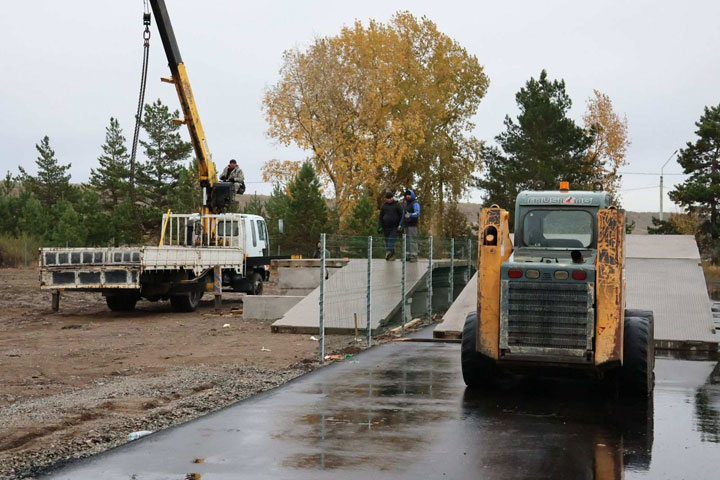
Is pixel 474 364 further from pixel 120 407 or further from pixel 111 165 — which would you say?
pixel 111 165

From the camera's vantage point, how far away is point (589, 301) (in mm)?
9609

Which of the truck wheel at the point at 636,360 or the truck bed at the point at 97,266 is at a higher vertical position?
the truck bed at the point at 97,266

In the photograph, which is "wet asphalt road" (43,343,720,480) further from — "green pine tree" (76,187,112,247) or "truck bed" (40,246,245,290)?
"green pine tree" (76,187,112,247)

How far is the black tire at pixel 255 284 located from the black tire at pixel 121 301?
4279mm

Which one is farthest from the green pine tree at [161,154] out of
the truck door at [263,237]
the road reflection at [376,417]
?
the road reflection at [376,417]

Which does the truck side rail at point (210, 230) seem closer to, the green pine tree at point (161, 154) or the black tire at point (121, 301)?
the black tire at point (121, 301)

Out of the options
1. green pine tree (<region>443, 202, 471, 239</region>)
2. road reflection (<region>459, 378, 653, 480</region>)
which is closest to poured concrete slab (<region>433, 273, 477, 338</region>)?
road reflection (<region>459, 378, 653, 480</region>)

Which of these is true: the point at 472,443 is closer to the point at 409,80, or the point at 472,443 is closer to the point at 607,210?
the point at 607,210

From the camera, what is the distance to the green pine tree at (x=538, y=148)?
57062mm

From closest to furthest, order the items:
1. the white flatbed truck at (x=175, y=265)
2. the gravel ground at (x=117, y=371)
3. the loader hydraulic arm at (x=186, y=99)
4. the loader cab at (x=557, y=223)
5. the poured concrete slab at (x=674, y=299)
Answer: the gravel ground at (x=117, y=371) → the loader cab at (x=557, y=223) → the poured concrete slab at (x=674, y=299) → the white flatbed truck at (x=175, y=265) → the loader hydraulic arm at (x=186, y=99)

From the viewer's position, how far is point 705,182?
60.2 meters

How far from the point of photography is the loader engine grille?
9656 millimetres

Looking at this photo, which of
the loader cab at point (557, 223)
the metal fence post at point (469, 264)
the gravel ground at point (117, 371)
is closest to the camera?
the gravel ground at point (117, 371)

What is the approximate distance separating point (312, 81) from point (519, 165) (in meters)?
15.5
